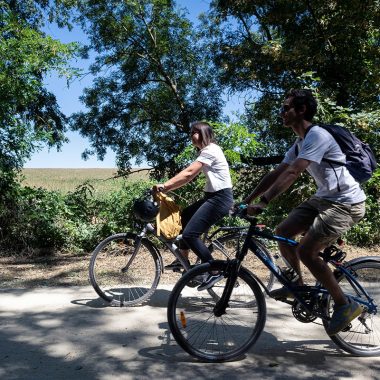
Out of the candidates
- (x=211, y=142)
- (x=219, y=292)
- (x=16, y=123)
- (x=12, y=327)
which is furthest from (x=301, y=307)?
(x=16, y=123)

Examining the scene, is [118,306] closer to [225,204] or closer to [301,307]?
[225,204]

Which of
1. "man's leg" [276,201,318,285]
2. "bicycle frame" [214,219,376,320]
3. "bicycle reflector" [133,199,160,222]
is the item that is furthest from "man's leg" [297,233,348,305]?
"bicycle reflector" [133,199,160,222]

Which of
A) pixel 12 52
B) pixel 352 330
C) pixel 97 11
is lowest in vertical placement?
pixel 352 330

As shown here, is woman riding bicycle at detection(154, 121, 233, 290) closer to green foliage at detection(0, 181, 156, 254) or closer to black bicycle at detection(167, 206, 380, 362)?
black bicycle at detection(167, 206, 380, 362)

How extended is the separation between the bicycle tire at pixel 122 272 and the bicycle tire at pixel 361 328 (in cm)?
214

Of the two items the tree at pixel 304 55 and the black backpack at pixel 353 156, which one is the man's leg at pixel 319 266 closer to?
the black backpack at pixel 353 156

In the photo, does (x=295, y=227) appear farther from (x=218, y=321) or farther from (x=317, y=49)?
(x=317, y=49)

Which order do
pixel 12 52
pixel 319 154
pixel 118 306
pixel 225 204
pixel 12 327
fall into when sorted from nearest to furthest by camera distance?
pixel 319 154 → pixel 12 327 → pixel 225 204 → pixel 118 306 → pixel 12 52

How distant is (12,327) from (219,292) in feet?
6.51

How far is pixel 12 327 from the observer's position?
15.4 ft

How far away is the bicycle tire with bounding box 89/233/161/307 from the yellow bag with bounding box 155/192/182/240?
1.00 ft

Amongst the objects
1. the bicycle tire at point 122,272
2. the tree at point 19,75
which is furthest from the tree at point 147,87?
the bicycle tire at point 122,272

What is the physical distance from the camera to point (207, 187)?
515 centimetres

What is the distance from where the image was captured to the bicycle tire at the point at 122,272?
17.8 feet
